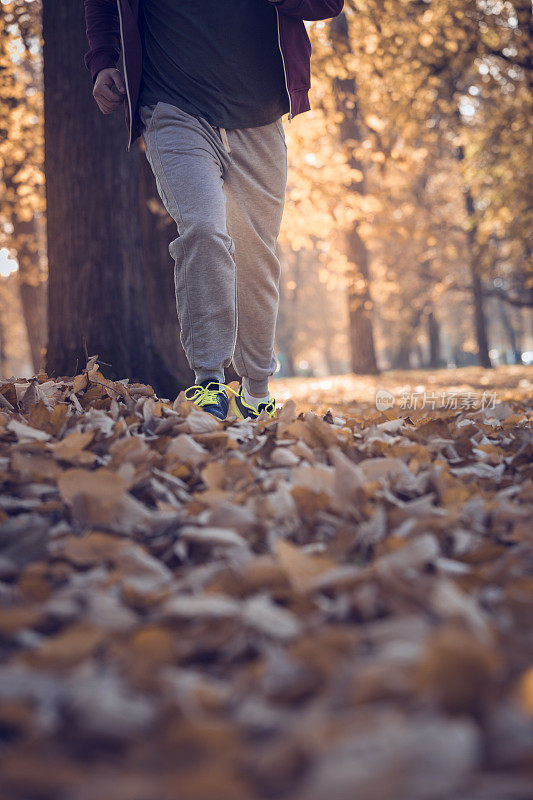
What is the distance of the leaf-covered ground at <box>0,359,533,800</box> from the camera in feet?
1.98

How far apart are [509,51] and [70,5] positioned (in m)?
7.98

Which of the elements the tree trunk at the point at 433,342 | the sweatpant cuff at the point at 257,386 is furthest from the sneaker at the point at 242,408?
the tree trunk at the point at 433,342

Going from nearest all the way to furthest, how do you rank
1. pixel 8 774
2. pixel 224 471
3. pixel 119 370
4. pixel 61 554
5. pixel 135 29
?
1. pixel 8 774
2. pixel 61 554
3. pixel 224 471
4. pixel 135 29
5. pixel 119 370

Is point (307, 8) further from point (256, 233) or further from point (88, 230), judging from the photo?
point (88, 230)

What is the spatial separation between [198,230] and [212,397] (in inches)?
24.9

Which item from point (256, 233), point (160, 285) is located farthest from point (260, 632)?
point (160, 285)

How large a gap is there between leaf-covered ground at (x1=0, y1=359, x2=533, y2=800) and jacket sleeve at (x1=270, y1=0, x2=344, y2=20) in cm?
188

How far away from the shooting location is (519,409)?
12.8ft

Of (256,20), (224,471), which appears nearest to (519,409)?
(256,20)

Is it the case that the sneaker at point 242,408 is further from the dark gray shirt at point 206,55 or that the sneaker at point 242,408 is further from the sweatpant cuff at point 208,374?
the dark gray shirt at point 206,55

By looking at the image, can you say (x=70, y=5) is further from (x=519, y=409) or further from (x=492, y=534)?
(x=492, y=534)

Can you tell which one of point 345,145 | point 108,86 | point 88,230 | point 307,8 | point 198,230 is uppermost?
point 345,145

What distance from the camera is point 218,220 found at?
2441 mm

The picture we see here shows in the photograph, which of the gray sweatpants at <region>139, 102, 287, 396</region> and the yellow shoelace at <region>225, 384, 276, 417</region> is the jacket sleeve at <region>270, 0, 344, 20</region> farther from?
the yellow shoelace at <region>225, 384, 276, 417</region>
